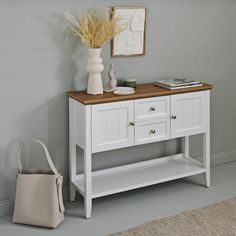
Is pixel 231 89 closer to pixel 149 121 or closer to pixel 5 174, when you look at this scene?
pixel 149 121

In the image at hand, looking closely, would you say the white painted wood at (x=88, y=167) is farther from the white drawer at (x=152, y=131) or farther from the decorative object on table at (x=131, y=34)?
the decorative object on table at (x=131, y=34)

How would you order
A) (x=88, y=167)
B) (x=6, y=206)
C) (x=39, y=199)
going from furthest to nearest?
(x=6, y=206)
(x=88, y=167)
(x=39, y=199)

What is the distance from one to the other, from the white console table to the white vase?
0.21ft

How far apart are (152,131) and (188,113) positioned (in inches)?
12.8

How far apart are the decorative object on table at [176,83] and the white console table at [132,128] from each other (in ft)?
0.15

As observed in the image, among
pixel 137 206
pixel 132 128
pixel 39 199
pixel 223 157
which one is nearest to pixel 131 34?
pixel 132 128

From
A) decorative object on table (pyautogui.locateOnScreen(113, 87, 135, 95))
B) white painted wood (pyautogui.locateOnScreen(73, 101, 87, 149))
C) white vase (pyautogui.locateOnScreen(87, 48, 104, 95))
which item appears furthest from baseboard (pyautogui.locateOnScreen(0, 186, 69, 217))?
decorative object on table (pyautogui.locateOnScreen(113, 87, 135, 95))

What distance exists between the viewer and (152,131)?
3.26m

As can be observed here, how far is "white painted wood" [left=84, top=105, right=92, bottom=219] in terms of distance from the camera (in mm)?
3008

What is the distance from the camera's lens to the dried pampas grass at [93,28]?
3061 mm

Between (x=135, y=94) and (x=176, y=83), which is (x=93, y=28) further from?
(x=176, y=83)

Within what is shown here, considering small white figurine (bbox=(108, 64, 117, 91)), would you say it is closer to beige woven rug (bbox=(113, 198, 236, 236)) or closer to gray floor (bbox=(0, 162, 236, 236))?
gray floor (bbox=(0, 162, 236, 236))

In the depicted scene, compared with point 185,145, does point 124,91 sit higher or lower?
higher

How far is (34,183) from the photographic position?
2.98 m
